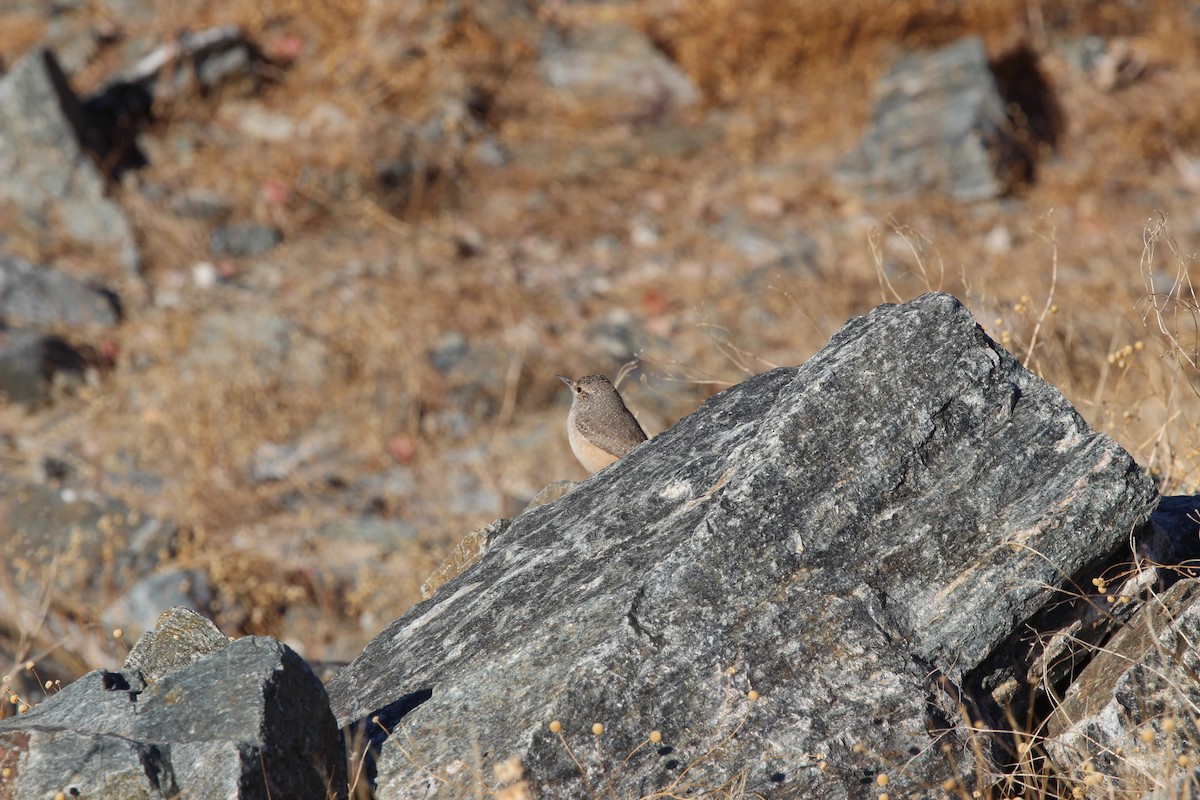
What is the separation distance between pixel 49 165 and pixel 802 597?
10425 millimetres

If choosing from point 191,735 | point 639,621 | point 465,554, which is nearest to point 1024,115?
point 465,554

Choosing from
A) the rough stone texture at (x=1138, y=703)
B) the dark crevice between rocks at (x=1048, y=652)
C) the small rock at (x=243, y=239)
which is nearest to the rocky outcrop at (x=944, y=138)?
the small rock at (x=243, y=239)

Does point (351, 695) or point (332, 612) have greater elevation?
point (351, 695)

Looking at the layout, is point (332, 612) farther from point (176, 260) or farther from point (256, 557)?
point (176, 260)

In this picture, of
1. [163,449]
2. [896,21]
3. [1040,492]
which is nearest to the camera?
[1040,492]

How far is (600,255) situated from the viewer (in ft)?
39.6

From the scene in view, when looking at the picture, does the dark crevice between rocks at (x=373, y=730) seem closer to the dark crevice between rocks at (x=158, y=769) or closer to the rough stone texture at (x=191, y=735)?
the rough stone texture at (x=191, y=735)

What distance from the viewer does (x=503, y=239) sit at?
12.3 meters

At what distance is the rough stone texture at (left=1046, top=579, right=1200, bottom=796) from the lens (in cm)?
357

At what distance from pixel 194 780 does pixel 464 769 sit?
72 centimetres

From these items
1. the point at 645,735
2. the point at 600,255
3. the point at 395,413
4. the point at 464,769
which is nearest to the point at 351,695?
the point at 464,769

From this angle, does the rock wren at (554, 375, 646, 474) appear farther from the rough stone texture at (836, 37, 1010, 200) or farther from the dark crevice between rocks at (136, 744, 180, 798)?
the rough stone texture at (836, 37, 1010, 200)

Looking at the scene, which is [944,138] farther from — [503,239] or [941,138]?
[503,239]

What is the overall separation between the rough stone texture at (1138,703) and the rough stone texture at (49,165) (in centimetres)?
1003
